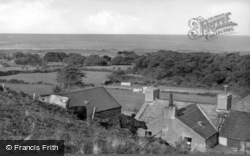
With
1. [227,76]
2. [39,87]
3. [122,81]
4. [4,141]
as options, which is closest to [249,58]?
[227,76]

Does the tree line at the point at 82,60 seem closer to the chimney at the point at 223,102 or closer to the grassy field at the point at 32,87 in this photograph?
the grassy field at the point at 32,87

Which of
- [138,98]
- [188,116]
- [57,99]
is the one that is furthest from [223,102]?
[138,98]

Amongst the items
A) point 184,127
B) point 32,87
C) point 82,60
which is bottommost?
point 32,87

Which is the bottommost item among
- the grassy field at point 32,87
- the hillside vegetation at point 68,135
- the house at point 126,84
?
the house at point 126,84

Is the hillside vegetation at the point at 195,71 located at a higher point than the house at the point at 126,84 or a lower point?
higher

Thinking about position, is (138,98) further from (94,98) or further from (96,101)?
(96,101)

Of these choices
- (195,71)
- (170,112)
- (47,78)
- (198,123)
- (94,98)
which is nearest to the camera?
(170,112)

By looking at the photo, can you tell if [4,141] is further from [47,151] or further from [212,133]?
[212,133]

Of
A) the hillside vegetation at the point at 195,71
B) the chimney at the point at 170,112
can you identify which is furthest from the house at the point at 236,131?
the hillside vegetation at the point at 195,71

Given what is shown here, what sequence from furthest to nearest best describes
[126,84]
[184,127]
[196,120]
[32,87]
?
[126,84]
[32,87]
[196,120]
[184,127]
